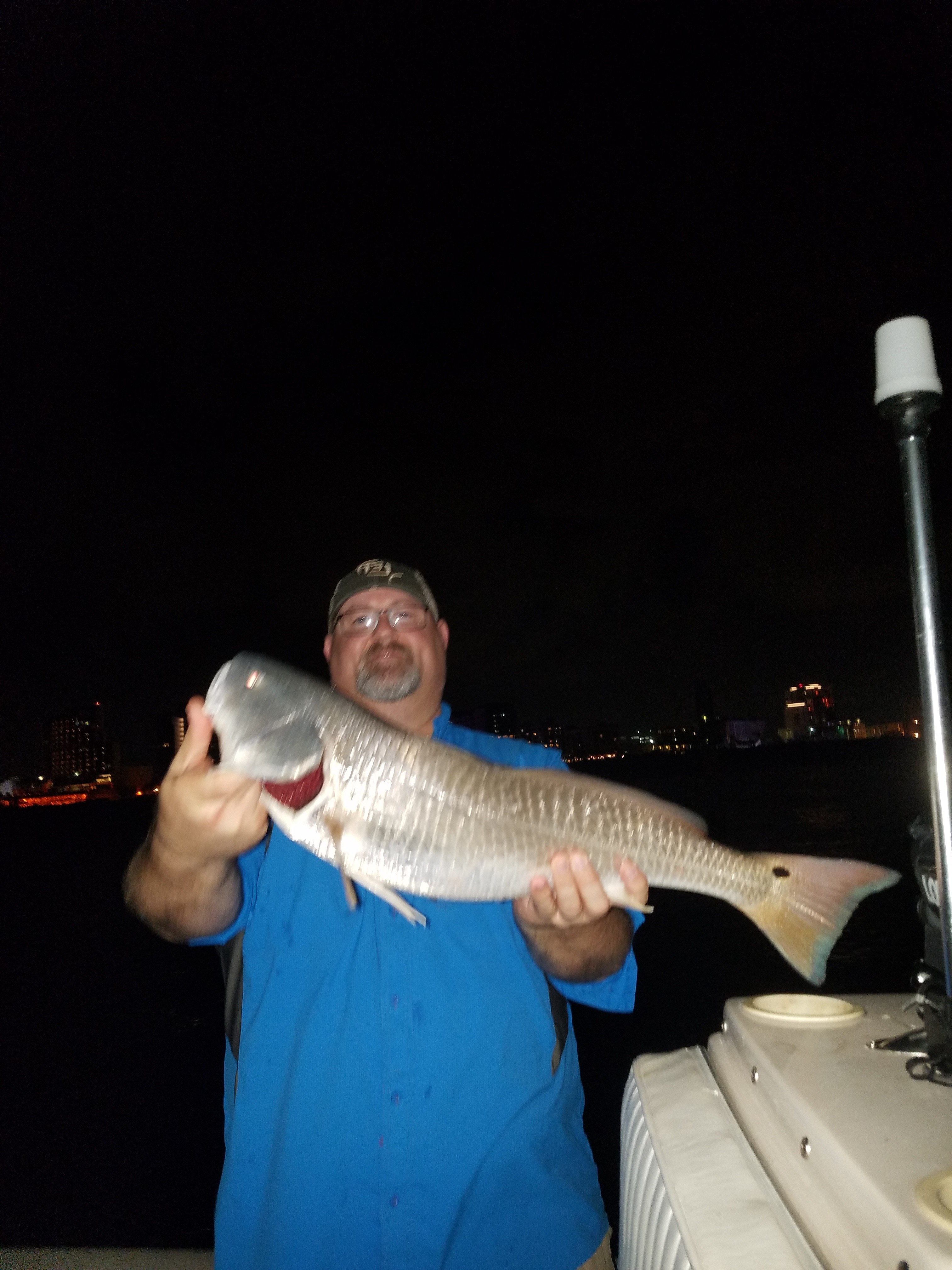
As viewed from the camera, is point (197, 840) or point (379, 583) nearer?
point (197, 840)

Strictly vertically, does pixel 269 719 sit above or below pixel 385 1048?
above

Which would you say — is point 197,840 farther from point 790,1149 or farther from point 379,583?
point 790,1149

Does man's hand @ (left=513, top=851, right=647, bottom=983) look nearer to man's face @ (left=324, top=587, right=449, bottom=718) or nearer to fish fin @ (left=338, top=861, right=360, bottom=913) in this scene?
fish fin @ (left=338, top=861, right=360, bottom=913)

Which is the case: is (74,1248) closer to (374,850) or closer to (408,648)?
(374,850)

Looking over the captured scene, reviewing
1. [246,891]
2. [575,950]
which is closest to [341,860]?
[246,891]

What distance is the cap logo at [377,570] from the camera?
3.30 m

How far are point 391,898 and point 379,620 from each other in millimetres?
1354

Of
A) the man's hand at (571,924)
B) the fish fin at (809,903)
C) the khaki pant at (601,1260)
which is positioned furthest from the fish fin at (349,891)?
the fish fin at (809,903)

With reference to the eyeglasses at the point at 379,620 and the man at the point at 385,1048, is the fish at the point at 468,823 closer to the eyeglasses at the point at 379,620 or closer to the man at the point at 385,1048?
the man at the point at 385,1048

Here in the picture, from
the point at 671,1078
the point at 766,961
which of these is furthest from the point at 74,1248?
the point at 766,961

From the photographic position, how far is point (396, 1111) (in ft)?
7.06

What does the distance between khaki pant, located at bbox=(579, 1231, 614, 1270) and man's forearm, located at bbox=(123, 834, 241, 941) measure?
1.55 metres

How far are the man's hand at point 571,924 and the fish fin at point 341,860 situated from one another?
0.60m

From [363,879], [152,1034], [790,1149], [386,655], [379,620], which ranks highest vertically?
[379,620]
